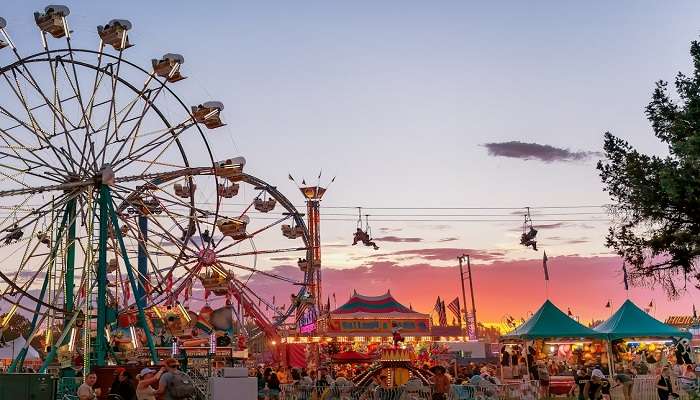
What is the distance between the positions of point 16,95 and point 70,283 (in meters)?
5.71

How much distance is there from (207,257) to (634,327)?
17.0m

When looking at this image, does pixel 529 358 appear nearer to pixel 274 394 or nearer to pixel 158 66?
pixel 274 394

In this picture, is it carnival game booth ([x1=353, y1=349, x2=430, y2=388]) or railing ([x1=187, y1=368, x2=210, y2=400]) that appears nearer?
railing ([x1=187, y1=368, x2=210, y2=400])

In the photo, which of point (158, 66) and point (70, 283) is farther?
point (158, 66)

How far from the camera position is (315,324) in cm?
4328

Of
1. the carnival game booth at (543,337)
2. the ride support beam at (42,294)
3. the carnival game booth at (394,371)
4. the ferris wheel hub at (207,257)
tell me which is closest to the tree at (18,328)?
the ferris wheel hub at (207,257)

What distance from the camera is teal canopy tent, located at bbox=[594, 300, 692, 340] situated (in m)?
25.7

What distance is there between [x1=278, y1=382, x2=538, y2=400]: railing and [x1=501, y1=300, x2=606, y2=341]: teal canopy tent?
16.0ft

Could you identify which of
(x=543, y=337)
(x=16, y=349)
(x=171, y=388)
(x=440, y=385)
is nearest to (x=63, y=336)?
(x=440, y=385)

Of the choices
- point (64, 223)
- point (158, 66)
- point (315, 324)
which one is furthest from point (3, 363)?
point (158, 66)

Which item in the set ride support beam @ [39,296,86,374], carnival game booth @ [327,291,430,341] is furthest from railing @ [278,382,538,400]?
carnival game booth @ [327,291,430,341]

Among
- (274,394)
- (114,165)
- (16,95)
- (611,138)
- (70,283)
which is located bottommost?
(274,394)

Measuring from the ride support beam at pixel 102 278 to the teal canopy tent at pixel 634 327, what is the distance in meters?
16.4

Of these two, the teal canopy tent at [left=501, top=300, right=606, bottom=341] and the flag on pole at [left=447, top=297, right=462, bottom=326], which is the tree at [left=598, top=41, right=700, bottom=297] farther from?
the flag on pole at [left=447, top=297, right=462, bottom=326]
